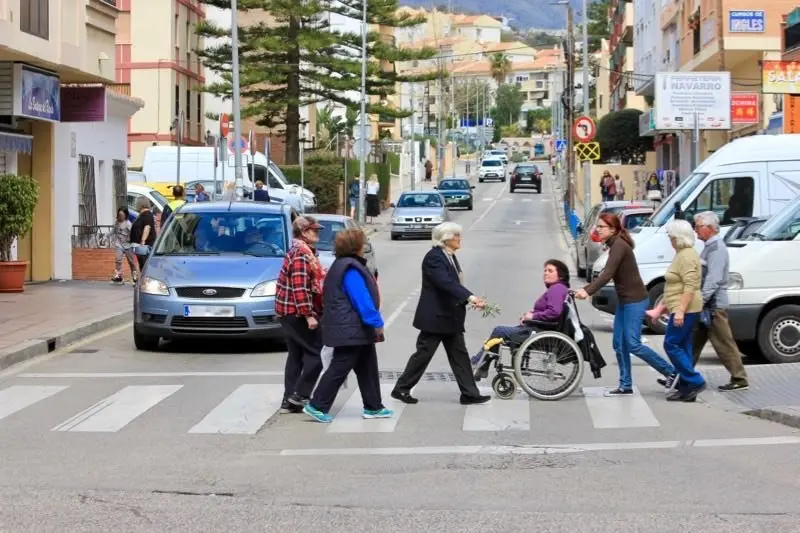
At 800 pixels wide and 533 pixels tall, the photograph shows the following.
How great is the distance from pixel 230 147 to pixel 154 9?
2449 cm

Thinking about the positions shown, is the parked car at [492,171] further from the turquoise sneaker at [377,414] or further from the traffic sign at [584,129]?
the turquoise sneaker at [377,414]

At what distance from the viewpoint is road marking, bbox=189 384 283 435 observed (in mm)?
11242

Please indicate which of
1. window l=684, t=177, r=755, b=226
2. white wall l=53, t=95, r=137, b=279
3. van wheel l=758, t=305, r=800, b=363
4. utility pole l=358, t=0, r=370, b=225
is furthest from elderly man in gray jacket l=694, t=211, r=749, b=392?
utility pole l=358, t=0, r=370, b=225

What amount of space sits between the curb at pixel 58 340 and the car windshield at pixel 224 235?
Answer: 65.5 inches

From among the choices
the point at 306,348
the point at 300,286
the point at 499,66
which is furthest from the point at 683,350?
the point at 499,66

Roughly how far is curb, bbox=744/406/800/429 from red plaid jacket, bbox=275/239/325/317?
156 inches

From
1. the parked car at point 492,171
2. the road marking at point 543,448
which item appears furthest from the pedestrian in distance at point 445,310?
the parked car at point 492,171

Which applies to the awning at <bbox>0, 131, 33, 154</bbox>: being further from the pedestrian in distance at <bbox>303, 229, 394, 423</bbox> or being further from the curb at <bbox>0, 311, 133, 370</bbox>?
the pedestrian in distance at <bbox>303, 229, 394, 423</bbox>

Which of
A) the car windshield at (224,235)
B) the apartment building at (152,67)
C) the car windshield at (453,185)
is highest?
the apartment building at (152,67)

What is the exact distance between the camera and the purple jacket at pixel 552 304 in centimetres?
1263

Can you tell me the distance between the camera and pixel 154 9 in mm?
57250

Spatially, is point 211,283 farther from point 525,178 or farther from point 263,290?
point 525,178

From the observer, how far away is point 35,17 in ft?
73.9

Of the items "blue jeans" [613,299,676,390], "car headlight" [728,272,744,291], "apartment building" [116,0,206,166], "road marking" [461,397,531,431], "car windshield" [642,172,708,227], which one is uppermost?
"apartment building" [116,0,206,166]
